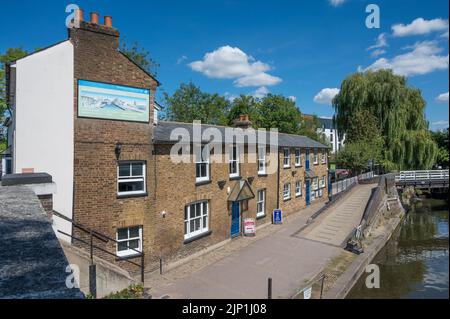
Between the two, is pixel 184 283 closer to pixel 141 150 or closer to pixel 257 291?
pixel 257 291

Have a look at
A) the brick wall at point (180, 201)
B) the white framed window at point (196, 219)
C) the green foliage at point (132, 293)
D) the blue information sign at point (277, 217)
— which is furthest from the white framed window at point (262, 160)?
the green foliage at point (132, 293)

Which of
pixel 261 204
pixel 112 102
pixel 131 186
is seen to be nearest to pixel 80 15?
pixel 112 102

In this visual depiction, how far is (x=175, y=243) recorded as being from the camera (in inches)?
511

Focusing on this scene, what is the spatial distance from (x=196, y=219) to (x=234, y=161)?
14.2ft

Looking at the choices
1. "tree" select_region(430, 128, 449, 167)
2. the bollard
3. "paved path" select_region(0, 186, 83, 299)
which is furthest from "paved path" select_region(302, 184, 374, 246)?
"paved path" select_region(0, 186, 83, 299)

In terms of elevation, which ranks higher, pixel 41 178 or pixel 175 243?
pixel 41 178

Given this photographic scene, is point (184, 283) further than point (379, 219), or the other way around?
point (379, 219)

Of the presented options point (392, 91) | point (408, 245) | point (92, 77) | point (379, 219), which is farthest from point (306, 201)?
point (92, 77)

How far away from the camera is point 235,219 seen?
16.9 meters

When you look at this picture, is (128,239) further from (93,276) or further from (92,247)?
(93,276)

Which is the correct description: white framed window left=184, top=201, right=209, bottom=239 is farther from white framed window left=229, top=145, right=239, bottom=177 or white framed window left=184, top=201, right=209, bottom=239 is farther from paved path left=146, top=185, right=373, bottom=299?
white framed window left=229, top=145, right=239, bottom=177

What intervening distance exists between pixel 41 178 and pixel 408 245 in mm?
19601

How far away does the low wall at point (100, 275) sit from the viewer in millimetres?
8578

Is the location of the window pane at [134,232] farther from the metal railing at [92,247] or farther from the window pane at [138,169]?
the window pane at [138,169]
